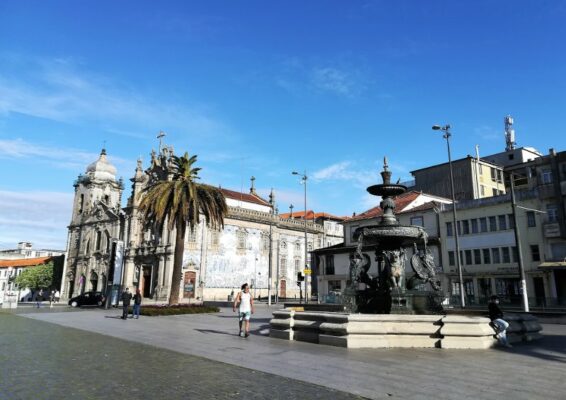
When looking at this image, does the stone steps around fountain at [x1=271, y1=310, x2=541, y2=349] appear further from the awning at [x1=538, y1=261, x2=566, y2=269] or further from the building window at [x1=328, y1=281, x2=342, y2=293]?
the building window at [x1=328, y1=281, x2=342, y2=293]

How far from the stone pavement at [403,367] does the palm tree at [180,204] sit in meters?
18.1

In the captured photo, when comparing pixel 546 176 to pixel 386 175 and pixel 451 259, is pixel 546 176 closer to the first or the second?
pixel 451 259

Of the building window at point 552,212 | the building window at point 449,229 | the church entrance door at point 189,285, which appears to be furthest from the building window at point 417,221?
the church entrance door at point 189,285

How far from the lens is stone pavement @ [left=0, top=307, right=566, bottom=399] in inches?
276

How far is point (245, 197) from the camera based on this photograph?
65438 mm

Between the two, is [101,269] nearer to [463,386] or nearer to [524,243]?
[524,243]

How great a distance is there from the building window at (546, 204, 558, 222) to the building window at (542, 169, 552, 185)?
215cm

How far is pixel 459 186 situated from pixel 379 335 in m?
42.3

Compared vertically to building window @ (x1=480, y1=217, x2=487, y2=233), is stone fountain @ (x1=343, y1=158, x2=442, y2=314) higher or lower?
lower

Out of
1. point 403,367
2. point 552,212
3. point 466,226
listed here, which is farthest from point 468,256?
point 403,367

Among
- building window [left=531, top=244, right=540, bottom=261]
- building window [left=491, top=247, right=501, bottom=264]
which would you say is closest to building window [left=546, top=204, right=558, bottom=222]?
building window [left=531, top=244, right=540, bottom=261]

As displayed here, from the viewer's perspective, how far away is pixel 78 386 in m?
7.27

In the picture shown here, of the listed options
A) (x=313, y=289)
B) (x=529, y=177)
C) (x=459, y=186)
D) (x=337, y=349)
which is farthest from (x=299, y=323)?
(x=313, y=289)

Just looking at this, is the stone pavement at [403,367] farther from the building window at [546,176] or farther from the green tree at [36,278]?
the green tree at [36,278]
